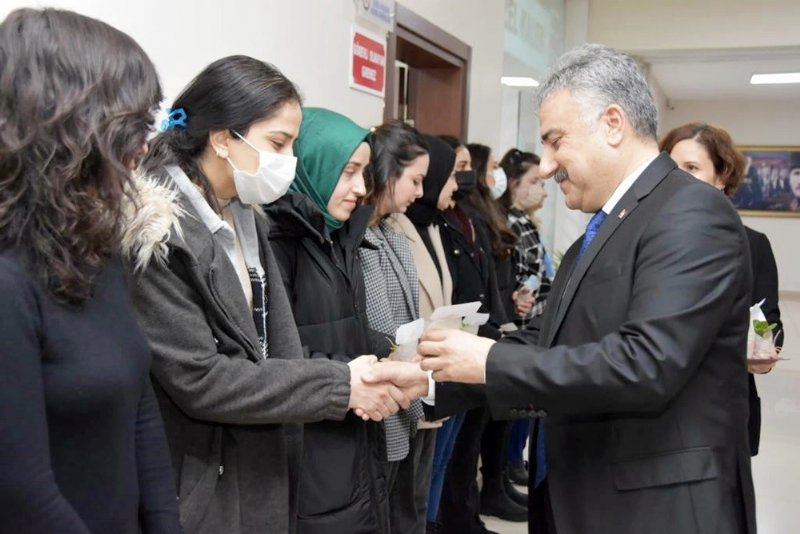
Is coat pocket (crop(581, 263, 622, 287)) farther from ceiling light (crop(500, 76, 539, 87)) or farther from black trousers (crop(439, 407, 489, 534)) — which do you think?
ceiling light (crop(500, 76, 539, 87))

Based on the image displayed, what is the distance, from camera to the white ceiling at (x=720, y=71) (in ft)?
24.4

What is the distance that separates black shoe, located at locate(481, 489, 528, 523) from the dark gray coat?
2049 millimetres

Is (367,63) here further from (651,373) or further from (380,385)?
(651,373)

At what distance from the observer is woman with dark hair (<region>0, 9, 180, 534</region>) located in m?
0.95

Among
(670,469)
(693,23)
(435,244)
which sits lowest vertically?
(670,469)

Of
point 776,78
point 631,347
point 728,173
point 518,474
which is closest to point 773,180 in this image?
point 776,78

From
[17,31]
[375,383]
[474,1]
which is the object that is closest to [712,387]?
[375,383]

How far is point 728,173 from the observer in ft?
9.02

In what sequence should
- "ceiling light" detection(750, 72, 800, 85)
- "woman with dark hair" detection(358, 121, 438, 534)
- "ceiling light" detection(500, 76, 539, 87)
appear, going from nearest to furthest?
"woman with dark hair" detection(358, 121, 438, 534) < "ceiling light" detection(500, 76, 539, 87) < "ceiling light" detection(750, 72, 800, 85)

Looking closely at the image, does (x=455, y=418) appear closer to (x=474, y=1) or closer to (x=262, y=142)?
(x=262, y=142)

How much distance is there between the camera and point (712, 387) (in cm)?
142

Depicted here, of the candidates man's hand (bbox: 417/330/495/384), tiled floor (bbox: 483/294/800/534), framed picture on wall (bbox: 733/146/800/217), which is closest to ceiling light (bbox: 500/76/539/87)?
tiled floor (bbox: 483/294/800/534)

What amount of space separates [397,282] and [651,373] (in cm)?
124

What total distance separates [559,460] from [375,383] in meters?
0.49
